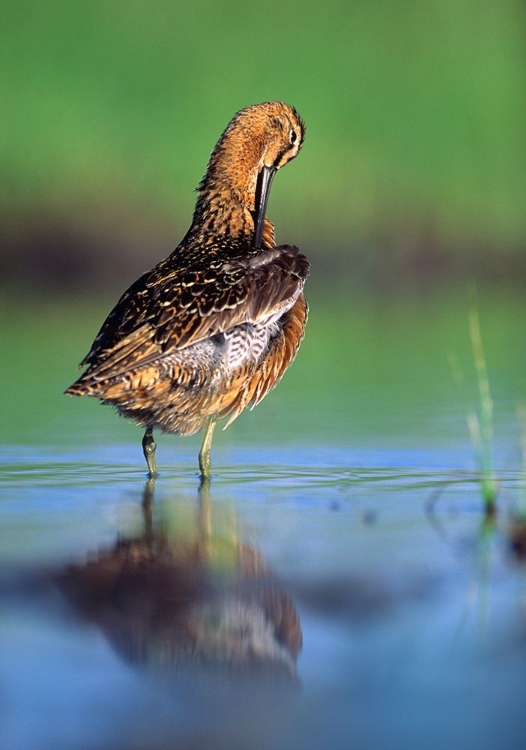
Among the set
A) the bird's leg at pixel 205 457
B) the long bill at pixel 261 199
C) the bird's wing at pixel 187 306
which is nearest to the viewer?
the bird's wing at pixel 187 306

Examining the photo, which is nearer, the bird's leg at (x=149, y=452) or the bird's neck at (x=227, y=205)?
the bird's leg at (x=149, y=452)

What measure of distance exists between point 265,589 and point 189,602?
0.69 ft

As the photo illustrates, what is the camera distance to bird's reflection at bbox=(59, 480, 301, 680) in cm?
316

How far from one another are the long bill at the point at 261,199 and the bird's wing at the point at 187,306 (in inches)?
23.5

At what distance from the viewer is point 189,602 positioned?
3.58m

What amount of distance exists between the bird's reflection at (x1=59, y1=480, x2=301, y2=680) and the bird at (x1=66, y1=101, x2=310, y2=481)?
0.96 metres

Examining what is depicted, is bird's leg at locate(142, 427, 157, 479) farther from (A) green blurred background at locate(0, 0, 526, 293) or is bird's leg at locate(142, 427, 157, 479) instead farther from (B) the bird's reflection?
(A) green blurred background at locate(0, 0, 526, 293)

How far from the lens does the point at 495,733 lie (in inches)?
105

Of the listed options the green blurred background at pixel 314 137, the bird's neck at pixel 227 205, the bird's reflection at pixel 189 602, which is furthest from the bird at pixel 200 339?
the green blurred background at pixel 314 137

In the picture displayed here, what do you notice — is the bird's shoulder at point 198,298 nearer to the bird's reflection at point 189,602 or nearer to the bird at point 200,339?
the bird at point 200,339

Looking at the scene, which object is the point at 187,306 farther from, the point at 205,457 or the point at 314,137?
the point at 314,137

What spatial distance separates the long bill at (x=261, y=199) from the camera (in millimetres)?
6570

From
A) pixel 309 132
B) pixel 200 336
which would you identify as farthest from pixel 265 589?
pixel 309 132

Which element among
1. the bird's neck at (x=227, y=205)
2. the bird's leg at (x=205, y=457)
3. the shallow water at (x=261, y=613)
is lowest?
the shallow water at (x=261, y=613)
